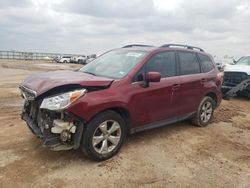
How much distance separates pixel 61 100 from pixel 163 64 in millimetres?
2303

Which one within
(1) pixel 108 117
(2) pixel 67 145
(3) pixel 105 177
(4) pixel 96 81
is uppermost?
(4) pixel 96 81

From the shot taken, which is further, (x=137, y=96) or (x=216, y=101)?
(x=216, y=101)

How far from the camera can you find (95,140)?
424 cm

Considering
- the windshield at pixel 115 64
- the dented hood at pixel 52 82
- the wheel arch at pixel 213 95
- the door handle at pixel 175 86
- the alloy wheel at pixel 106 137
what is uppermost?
the windshield at pixel 115 64

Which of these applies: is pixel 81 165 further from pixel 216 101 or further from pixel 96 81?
pixel 216 101

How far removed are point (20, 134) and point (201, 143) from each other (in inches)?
138

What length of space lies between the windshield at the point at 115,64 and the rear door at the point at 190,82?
1106mm

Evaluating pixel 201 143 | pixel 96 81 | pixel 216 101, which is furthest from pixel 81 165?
pixel 216 101

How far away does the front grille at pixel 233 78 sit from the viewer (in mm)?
11141

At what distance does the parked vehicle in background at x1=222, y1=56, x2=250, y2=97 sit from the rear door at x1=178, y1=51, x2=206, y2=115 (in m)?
4.81

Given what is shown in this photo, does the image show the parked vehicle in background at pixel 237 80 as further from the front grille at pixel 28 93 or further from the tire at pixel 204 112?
the front grille at pixel 28 93

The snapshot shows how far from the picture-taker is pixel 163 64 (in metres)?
5.43

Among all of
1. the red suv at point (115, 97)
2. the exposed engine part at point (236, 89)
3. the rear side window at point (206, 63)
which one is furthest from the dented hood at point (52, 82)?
the exposed engine part at point (236, 89)

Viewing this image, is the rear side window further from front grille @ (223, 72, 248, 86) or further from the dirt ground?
front grille @ (223, 72, 248, 86)
